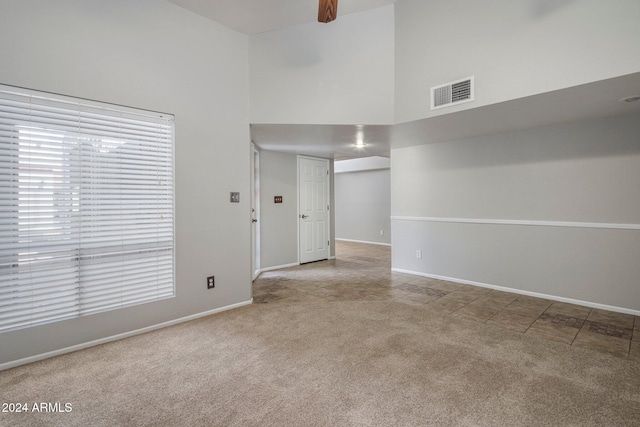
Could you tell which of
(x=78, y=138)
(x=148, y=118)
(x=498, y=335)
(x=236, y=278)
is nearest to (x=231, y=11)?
(x=148, y=118)

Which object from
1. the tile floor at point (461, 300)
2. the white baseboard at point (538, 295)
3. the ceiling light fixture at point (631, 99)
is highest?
the ceiling light fixture at point (631, 99)

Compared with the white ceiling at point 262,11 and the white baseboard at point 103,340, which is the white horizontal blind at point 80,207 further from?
the white ceiling at point 262,11

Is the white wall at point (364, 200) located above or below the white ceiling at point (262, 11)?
below

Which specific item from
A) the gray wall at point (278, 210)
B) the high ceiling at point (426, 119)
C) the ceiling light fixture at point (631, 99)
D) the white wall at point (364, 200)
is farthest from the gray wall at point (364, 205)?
the ceiling light fixture at point (631, 99)

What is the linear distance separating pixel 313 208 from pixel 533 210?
152 inches

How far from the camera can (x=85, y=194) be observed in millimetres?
2650

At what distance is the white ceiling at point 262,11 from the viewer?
3078mm

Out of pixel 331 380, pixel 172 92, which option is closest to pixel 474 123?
pixel 331 380

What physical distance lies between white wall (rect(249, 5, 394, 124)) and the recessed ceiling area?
171 millimetres

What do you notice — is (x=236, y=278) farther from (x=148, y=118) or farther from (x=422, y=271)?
(x=422, y=271)

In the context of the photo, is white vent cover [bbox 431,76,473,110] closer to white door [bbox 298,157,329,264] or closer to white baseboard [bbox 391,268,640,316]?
white baseboard [bbox 391,268,640,316]

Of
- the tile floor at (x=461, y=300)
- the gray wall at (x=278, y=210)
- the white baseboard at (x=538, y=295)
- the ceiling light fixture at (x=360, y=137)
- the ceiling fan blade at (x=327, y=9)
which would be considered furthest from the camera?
the gray wall at (x=278, y=210)

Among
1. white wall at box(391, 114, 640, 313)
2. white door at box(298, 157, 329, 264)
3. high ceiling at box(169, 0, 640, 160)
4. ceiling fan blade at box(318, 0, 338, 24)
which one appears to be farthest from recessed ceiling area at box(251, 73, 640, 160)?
ceiling fan blade at box(318, 0, 338, 24)

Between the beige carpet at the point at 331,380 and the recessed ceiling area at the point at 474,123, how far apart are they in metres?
2.22
